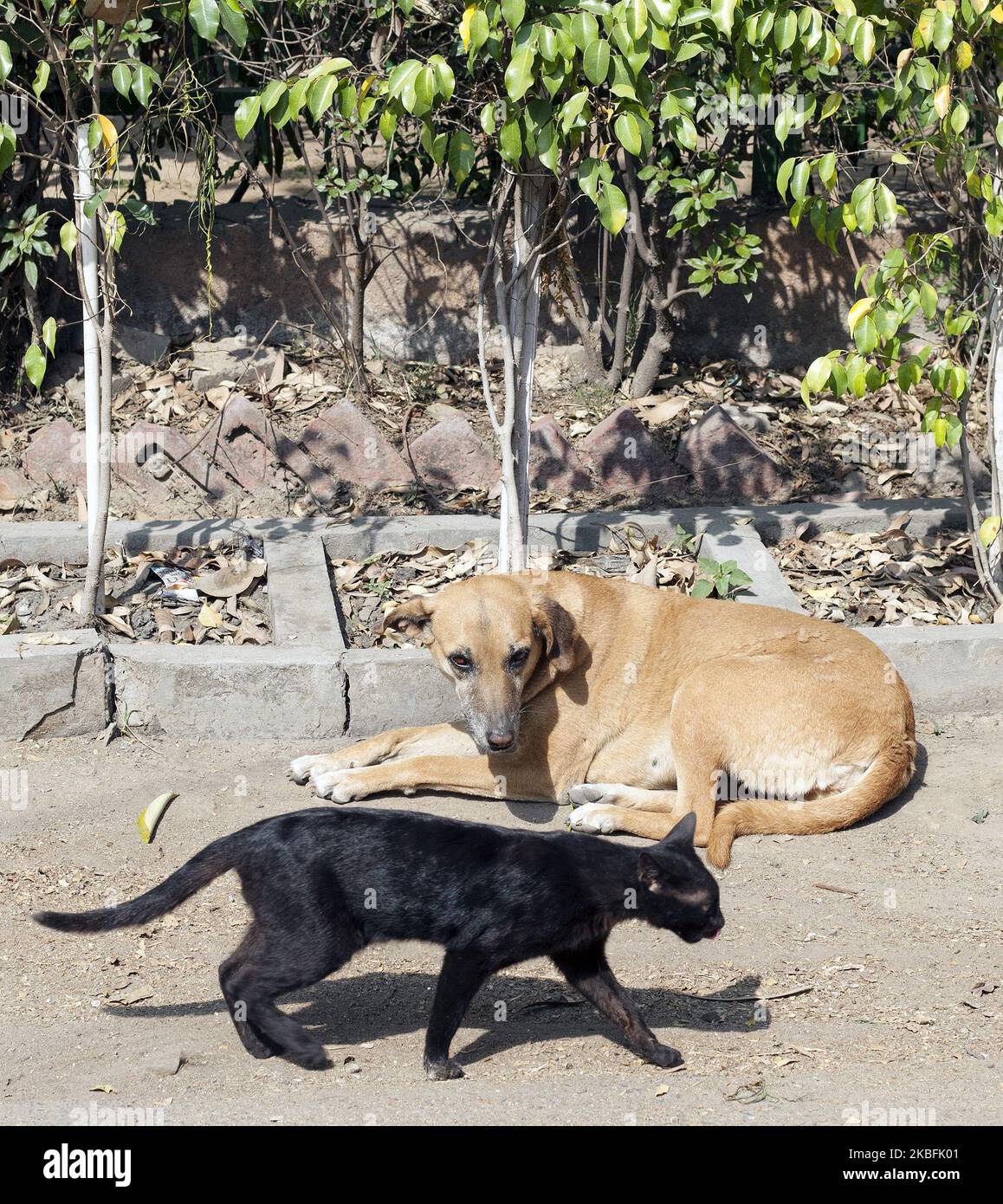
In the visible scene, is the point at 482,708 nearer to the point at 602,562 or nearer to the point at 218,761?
the point at 218,761

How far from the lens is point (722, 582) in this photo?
651 cm

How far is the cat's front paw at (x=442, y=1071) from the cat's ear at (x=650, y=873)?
0.73 m

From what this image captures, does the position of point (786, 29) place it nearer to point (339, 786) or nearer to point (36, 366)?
point (36, 366)

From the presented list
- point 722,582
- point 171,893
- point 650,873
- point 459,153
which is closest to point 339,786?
point 171,893

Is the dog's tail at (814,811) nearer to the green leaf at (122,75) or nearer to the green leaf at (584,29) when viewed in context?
the green leaf at (584,29)

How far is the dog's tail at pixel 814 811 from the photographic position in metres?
5.19

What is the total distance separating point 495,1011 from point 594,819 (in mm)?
1319

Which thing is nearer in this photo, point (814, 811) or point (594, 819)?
point (814, 811)

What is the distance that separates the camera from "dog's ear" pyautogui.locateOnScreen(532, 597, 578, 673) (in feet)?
17.6

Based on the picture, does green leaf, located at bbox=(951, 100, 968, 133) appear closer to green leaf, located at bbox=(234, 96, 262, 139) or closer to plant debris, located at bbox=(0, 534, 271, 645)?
green leaf, located at bbox=(234, 96, 262, 139)

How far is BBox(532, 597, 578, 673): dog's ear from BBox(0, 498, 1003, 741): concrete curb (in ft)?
2.33

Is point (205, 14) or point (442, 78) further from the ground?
point (205, 14)

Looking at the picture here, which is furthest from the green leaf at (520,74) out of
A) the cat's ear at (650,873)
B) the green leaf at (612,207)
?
the cat's ear at (650,873)

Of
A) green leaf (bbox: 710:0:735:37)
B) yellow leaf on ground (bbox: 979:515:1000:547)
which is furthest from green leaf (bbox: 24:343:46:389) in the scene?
yellow leaf on ground (bbox: 979:515:1000:547)
